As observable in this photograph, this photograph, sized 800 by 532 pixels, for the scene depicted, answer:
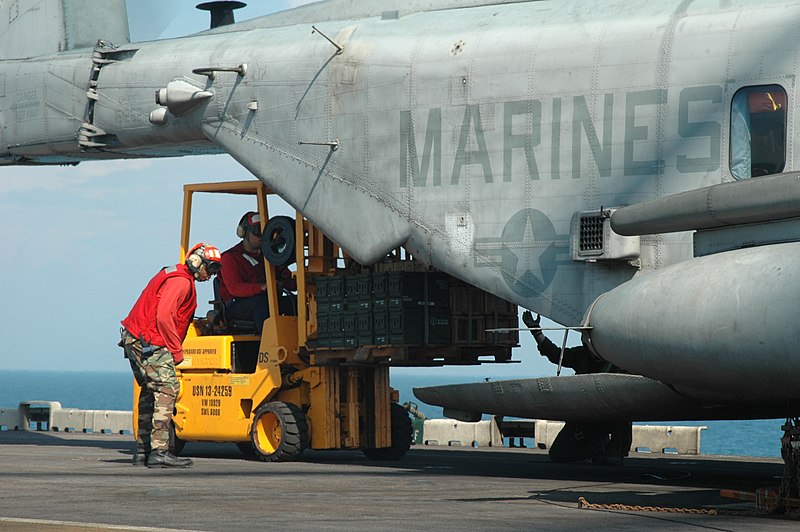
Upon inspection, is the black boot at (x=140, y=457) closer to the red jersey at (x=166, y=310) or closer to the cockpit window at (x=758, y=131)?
the red jersey at (x=166, y=310)

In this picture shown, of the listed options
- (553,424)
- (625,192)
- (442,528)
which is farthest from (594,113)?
(553,424)

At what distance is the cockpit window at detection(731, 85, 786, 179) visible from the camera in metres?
11.4

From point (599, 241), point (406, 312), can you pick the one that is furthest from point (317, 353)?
point (599, 241)

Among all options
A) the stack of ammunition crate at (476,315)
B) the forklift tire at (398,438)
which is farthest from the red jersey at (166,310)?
the forklift tire at (398,438)

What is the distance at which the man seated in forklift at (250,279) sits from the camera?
1552 centimetres

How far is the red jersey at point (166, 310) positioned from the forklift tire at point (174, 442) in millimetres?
2287

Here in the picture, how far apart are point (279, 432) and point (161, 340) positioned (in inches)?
87.3

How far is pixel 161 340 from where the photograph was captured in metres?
13.2

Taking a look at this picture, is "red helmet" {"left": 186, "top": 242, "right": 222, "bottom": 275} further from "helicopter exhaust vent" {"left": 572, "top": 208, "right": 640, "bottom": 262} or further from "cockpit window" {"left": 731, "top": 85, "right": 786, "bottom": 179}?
"cockpit window" {"left": 731, "top": 85, "right": 786, "bottom": 179}

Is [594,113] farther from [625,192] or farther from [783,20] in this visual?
[783,20]

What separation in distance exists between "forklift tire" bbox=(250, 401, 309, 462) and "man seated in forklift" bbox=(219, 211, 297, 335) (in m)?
1.13

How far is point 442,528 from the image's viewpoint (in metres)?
7.78

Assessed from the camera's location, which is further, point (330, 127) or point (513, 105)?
point (330, 127)

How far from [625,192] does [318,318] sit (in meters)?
4.28
